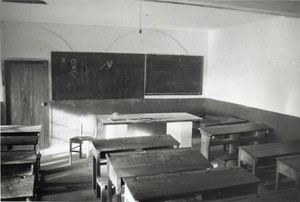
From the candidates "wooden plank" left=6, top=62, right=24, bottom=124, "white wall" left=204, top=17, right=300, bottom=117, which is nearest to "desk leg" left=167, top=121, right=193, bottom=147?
"white wall" left=204, top=17, right=300, bottom=117

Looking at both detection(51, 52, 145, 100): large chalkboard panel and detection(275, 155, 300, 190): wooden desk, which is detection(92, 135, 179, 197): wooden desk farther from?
detection(51, 52, 145, 100): large chalkboard panel

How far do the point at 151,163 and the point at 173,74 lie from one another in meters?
4.54

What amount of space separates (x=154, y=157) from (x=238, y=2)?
196 cm

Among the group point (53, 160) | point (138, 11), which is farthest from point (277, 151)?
point (53, 160)

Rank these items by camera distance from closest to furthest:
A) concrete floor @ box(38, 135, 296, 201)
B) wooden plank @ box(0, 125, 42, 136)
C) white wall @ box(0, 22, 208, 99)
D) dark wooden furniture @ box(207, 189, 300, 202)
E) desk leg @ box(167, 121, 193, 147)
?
dark wooden furniture @ box(207, 189, 300, 202)
concrete floor @ box(38, 135, 296, 201)
wooden plank @ box(0, 125, 42, 136)
desk leg @ box(167, 121, 193, 147)
white wall @ box(0, 22, 208, 99)

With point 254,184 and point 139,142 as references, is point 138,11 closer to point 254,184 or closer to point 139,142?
point 139,142

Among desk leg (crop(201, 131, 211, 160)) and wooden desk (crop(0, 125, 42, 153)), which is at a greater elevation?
wooden desk (crop(0, 125, 42, 153))

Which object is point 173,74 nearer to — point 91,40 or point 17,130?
point 91,40

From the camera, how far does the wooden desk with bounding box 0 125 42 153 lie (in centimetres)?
460

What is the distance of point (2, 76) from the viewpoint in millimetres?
6316

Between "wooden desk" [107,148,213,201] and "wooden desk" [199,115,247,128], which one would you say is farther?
"wooden desk" [199,115,247,128]

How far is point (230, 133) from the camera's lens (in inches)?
205

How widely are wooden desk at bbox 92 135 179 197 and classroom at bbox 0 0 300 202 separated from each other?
14mm

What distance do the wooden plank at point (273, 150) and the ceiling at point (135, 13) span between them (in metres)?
1.83
